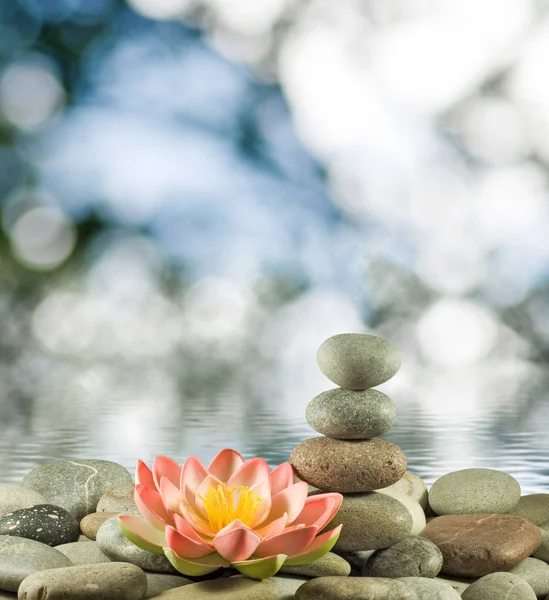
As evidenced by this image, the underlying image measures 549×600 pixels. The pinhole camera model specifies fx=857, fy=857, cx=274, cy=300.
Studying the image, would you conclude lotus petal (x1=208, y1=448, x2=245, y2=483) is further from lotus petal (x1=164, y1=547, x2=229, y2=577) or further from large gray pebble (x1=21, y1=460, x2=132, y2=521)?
large gray pebble (x1=21, y1=460, x2=132, y2=521)

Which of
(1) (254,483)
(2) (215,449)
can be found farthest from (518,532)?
(2) (215,449)

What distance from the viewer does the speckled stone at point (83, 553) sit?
2.21 meters

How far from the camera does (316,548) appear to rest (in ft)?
6.38

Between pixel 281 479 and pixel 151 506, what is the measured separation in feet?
1.09

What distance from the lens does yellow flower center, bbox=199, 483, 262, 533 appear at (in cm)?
194

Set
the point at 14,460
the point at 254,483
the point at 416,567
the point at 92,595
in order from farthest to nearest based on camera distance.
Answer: the point at 14,460
the point at 416,567
the point at 254,483
the point at 92,595

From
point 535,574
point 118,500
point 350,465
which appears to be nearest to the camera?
point 350,465

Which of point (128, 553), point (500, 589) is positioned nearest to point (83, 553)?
point (128, 553)

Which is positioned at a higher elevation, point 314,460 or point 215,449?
point 314,460

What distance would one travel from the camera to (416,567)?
90.3 inches

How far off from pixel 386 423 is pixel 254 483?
482 millimetres

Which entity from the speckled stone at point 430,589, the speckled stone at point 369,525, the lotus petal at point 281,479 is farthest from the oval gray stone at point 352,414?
the speckled stone at point 430,589

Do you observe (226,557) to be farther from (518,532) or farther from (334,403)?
(518,532)

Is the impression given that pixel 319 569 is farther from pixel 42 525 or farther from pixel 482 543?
pixel 42 525
